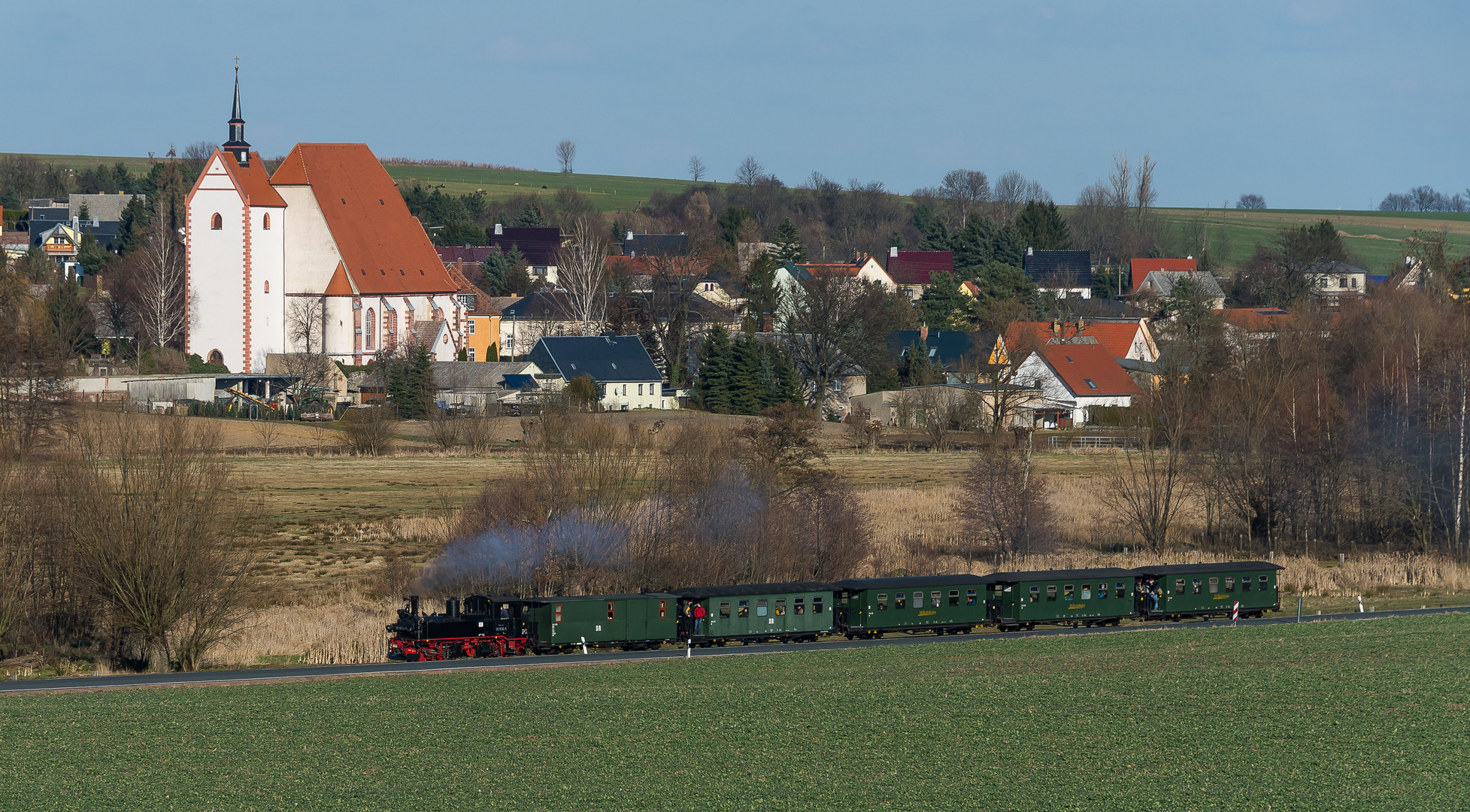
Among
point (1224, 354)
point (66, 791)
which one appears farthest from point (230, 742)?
point (1224, 354)

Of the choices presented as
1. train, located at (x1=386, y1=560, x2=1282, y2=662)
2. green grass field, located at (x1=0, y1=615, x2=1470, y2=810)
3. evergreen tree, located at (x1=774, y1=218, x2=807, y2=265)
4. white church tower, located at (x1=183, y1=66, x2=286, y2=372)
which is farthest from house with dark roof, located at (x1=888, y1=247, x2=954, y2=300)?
green grass field, located at (x1=0, y1=615, x2=1470, y2=810)

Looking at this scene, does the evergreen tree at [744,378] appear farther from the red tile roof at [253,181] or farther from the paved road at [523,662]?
the paved road at [523,662]

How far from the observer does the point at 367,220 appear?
108500 millimetres

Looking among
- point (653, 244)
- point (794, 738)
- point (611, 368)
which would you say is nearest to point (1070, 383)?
point (611, 368)

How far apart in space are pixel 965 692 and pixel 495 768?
10023mm

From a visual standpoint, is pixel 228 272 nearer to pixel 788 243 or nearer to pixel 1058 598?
pixel 788 243

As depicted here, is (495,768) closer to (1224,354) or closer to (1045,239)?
(1224,354)

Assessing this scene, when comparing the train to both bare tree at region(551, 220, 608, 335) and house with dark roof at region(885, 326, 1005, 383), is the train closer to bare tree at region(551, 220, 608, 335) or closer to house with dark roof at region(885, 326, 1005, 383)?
house with dark roof at region(885, 326, 1005, 383)

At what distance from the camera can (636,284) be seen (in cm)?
11981

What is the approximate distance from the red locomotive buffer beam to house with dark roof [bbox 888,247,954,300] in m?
115

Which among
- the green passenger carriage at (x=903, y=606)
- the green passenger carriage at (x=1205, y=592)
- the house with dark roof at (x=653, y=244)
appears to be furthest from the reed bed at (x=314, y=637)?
the house with dark roof at (x=653, y=244)

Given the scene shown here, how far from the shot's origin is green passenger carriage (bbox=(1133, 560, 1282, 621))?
42.8 metres

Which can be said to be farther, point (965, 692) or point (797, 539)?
point (797, 539)

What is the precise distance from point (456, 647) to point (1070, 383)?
64063mm
